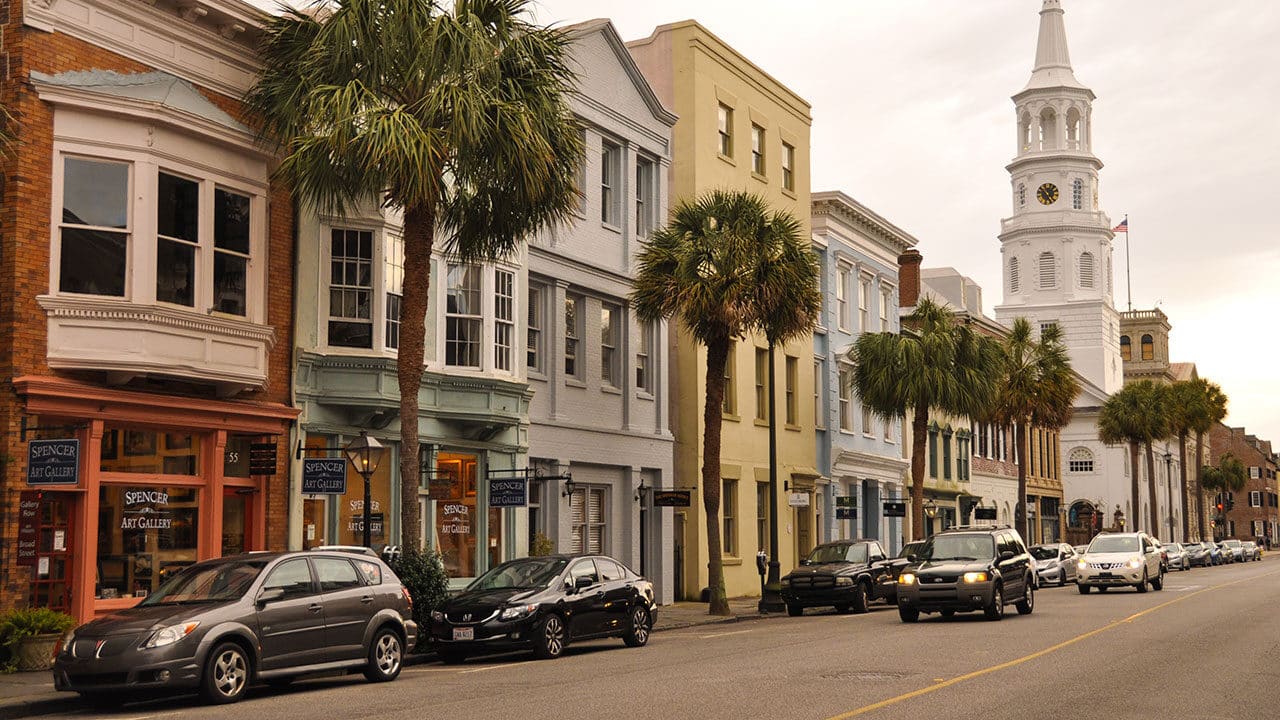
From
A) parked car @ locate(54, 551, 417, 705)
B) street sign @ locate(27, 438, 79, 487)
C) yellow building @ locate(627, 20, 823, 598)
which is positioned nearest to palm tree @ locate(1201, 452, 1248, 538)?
yellow building @ locate(627, 20, 823, 598)

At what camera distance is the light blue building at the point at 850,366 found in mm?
45375

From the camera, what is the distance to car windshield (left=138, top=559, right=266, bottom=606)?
14.8 meters

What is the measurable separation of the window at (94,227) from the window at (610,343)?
14.6m

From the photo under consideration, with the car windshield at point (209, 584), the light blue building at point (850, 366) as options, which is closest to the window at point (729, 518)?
the light blue building at point (850, 366)

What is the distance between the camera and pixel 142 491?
2011 centimetres

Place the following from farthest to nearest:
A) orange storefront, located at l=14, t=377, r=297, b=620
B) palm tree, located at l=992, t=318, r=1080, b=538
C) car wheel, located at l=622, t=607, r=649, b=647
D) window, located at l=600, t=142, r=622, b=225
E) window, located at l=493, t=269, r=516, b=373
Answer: palm tree, located at l=992, t=318, r=1080, b=538
window, located at l=600, t=142, r=622, b=225
window, located at l=493, t=269, r=516, b=373
car wheel, located at l=622, t=607, r=649, b=647
orange storefront, located at l=14, t=377, r=297, b=620

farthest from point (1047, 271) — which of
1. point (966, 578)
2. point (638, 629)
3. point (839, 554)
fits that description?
point (638, 629)

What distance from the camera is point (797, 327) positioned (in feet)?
97.6

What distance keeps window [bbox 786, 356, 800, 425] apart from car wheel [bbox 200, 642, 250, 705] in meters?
29.3

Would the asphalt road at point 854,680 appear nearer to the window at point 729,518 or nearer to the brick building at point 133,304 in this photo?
the brick building at point 133,304

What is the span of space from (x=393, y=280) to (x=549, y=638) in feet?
25.9

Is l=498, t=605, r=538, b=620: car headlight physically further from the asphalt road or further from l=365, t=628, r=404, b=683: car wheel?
l=365, t=628, r=404, b=683: car wheel

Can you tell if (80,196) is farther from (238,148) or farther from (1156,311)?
(1156,311)

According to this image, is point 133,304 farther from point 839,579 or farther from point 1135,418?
point 1135,418
